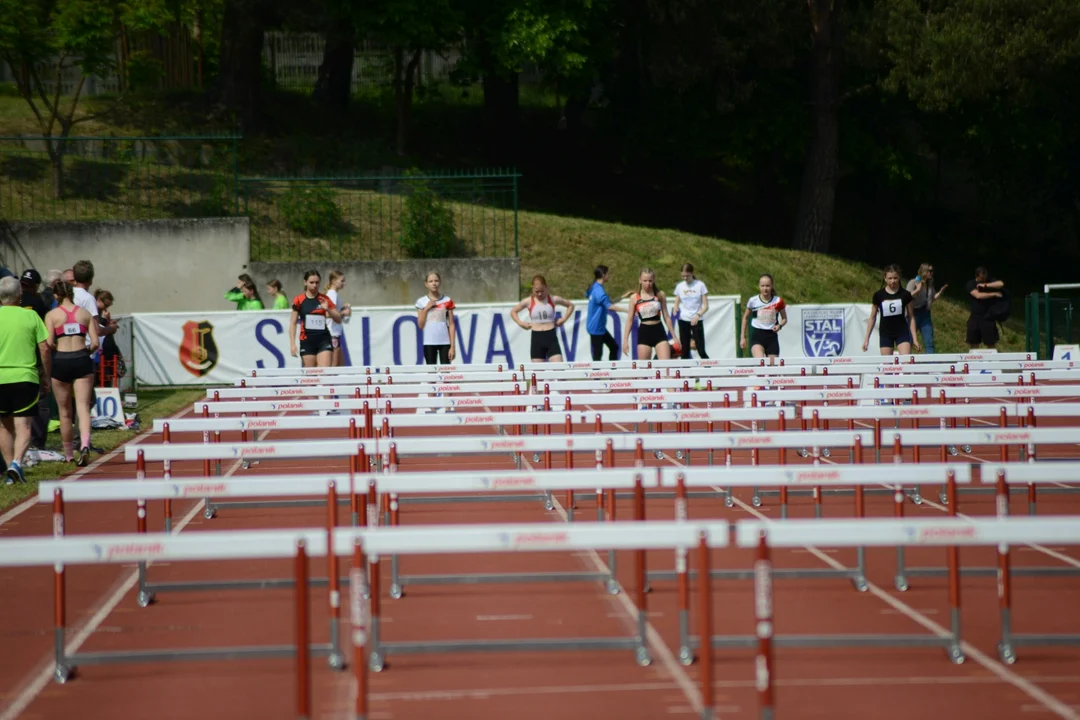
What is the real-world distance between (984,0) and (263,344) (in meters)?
19.5

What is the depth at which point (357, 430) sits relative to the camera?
10.2 metres

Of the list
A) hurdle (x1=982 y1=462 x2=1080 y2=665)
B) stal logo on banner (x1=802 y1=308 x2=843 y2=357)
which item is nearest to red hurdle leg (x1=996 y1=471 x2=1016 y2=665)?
hurdle (x1=982 y1=462 x2=1080 y2=665)

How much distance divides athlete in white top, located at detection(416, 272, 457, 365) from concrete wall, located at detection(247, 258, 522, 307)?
9.32 meters

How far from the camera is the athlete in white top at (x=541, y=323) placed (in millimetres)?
17734

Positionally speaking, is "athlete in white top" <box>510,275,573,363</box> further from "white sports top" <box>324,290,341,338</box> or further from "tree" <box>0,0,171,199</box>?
"tree" <box>0,0,171,199</box>

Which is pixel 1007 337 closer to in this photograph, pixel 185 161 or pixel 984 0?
pixel 984 0

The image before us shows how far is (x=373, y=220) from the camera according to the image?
30328mm

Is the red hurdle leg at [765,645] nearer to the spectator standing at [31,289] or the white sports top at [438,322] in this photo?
the spectator standing at [31,289]

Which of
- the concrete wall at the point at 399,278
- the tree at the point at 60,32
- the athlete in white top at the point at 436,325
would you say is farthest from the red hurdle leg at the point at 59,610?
the tree at the point at 60,32

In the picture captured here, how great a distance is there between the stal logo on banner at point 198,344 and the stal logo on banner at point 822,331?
11.1 m

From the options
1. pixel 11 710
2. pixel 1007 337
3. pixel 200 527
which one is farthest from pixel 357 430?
pixel 1007 337

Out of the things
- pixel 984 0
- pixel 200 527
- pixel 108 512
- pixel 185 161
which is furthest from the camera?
pixel 984 0

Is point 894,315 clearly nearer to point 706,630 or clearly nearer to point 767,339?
point 767,339

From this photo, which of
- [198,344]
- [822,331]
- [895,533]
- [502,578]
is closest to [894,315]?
[822,331]
